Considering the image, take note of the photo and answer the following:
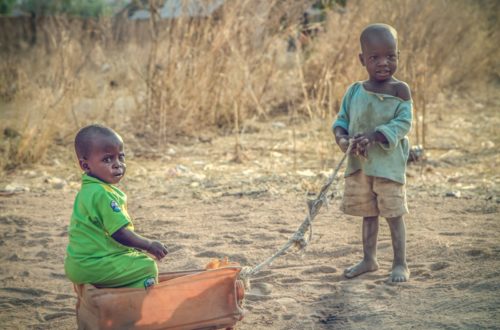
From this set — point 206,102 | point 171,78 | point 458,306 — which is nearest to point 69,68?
point 171,78

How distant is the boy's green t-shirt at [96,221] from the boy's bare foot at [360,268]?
138 cm

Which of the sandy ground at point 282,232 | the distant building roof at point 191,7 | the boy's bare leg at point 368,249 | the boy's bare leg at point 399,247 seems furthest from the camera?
the distant building roof at point 191,7

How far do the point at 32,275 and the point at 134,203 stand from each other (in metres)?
1.67

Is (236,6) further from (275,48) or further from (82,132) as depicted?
(82,132)

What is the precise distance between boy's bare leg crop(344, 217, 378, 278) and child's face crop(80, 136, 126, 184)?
1.51 meters

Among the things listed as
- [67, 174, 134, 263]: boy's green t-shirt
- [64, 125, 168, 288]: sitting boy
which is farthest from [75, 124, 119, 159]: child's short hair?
[67, 174, 134, 263]: boy's green t-shirt

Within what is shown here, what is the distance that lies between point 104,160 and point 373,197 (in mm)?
1513

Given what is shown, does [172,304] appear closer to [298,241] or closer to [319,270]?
[298,241]

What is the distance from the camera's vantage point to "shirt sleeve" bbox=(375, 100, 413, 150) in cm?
340

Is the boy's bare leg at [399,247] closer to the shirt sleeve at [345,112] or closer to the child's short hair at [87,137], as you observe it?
the shirt sleeve at [345,112]

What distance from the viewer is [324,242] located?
14.4 feet

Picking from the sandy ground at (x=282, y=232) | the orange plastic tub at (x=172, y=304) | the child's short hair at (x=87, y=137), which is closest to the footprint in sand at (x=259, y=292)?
the sandy ground at (x=282, y=232)

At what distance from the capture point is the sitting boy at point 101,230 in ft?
9.17

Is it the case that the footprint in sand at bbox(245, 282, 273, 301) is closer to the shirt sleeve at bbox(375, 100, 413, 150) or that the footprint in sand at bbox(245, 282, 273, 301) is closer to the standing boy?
the standing boy
